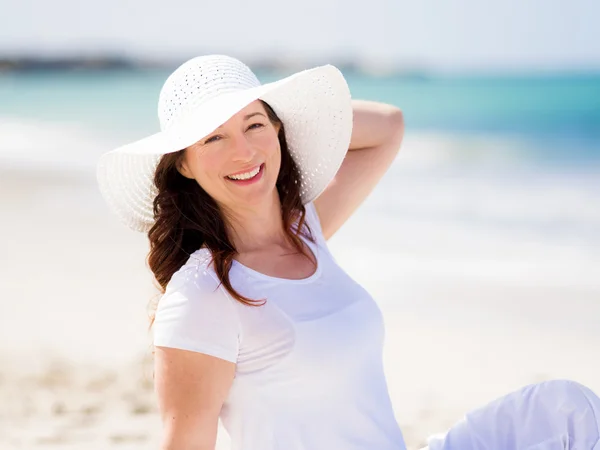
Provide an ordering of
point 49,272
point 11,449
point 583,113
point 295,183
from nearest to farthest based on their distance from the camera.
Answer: point 295,183 < point 11,449 < point 49,272 < point 583,113

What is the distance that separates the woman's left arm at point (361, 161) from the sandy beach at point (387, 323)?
4.52ft

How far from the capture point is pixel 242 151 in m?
2.17

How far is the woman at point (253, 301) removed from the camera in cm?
201

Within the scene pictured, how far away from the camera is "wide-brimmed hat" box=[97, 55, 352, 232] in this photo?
2.15m

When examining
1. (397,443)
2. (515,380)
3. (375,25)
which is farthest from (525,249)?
(375,25)

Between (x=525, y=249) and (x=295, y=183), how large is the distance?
16.1 feet

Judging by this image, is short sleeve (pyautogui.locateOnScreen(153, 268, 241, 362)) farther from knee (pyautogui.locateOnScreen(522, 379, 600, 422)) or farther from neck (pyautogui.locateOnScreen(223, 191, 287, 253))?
knee (pyautogui.locateOnScreen(522, 379, 600, 422))

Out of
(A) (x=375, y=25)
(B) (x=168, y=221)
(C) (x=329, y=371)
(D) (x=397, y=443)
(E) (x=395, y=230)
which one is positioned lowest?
(A) (x=375, y=25)

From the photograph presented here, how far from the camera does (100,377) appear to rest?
4.52 m

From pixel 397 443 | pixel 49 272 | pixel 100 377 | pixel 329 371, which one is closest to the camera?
pixel 329 371

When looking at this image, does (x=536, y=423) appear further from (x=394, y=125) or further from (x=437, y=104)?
(x=437, y=104)

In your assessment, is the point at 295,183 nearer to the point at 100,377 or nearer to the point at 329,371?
the point at 329,371

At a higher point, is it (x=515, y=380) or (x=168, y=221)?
(x=168, y=221)

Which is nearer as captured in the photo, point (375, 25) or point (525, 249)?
point (525, 249)
